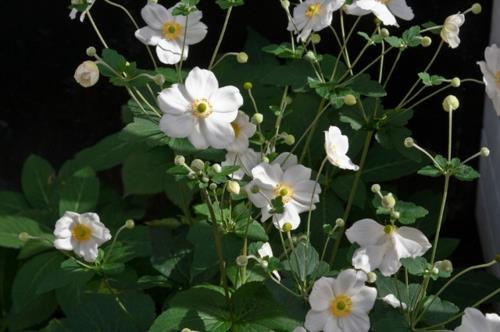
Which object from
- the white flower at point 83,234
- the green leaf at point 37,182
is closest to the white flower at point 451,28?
the white flower at point 83,234

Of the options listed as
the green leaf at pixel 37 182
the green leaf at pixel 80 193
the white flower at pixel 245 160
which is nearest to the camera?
the white flower at pixel 245 160

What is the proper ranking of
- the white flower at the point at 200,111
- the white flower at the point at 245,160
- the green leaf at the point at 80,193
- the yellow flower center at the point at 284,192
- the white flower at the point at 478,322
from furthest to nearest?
the green leaf at the point at 80,193, the white flower at the point at 245,160, the yellow flower center at the point at 284,192, the white flower at the point at 200,111, the white flower at the point at 478,322

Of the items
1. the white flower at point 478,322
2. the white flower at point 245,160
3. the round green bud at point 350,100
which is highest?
the round green bud at point 350,100

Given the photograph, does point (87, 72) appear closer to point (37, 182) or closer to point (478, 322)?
point (478, 322)

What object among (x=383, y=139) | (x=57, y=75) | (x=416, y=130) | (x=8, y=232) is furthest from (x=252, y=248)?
(x=57, y=75)

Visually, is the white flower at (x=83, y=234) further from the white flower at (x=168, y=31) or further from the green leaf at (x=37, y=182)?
the green leaf at (x=37, y=182)

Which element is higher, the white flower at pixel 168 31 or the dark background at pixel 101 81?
the white flower at pixel 168 31

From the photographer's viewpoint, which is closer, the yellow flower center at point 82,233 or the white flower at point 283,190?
the white flower at point 283,190

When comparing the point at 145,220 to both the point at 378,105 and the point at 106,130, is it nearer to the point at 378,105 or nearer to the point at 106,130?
the point at 106,130

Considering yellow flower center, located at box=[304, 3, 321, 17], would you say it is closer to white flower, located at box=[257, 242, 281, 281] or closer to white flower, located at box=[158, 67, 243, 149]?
white flower, located at box=[158, 67, 243, 149]
